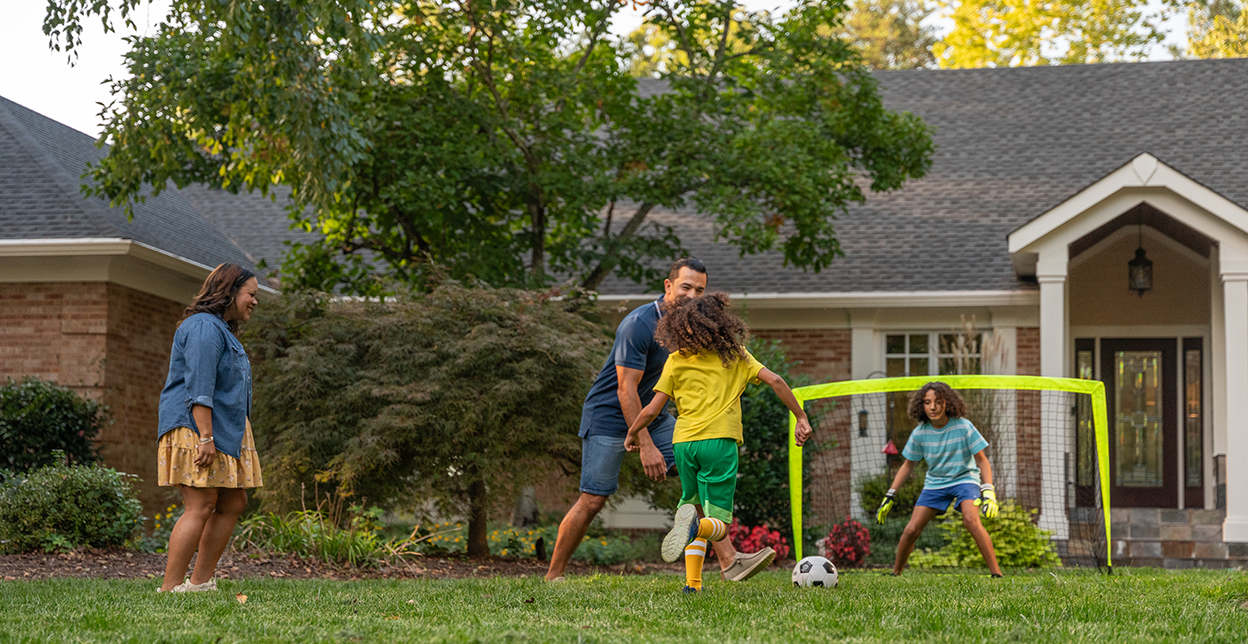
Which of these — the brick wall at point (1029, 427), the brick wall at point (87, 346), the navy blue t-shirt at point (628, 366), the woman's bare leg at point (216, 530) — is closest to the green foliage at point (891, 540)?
the brick wall at point (1029, 427)

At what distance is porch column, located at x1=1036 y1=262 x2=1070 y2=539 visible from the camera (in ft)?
37.3

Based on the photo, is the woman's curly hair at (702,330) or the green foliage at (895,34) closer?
the woman's curly hair at (702,330)

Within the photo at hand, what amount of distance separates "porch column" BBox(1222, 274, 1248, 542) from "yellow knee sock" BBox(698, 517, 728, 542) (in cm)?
733

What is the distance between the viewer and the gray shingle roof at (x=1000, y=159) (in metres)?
14.1

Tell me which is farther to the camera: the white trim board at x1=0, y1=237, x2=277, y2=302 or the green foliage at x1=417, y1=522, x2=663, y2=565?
the white trim board at x1=0, y1=237, x2=277, y2=302

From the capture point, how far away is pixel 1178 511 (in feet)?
39.5

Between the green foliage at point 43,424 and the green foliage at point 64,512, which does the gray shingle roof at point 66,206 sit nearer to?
the green foliage at point 43,424

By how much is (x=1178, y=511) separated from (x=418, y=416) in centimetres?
799

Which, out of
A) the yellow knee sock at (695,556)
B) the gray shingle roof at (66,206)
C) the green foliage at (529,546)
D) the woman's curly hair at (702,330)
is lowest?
the green foliage at (529,546)

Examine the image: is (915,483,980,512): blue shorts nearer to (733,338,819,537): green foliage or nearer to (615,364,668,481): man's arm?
(615,364,668,481): man's arm

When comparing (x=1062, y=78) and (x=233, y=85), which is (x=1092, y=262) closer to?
(x=1062, y=78)

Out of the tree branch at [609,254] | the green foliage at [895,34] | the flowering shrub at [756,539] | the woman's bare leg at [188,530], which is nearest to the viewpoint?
the woman's bare leg at [188,530]

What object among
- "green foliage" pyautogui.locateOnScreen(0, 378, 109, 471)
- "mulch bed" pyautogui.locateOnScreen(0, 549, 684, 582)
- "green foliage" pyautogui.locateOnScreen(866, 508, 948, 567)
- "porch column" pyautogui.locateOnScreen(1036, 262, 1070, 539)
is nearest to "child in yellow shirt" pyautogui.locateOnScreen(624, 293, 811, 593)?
"mulch bed" pyautogui.locateOnScreen(0, 549, 684, 582)

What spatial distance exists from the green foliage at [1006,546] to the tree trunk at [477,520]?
3.72 meters
